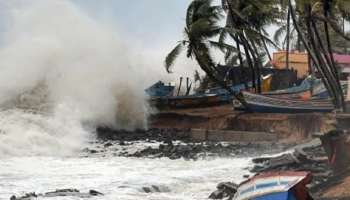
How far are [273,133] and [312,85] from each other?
7.39 m

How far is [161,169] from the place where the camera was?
1588 centimetres

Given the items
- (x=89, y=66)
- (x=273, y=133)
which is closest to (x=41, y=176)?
(x=273, y=133)

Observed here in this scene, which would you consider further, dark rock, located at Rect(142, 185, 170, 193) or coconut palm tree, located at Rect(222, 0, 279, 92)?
coconut palm tree, located at Rect(222, 0, 279, 92)

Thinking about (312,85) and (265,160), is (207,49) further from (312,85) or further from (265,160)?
(265,160)

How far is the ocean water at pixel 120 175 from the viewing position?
39.8ft

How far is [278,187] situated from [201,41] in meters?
19.9

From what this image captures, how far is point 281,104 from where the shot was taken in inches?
996

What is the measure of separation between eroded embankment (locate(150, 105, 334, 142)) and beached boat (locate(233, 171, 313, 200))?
41.0 ft

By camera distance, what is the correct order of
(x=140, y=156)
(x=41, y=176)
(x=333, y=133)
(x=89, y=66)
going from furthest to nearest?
1. (x=89, y=66)
2. (x=140, y=156)
3. (x=41, y=176)
4. (x=333, y=133)

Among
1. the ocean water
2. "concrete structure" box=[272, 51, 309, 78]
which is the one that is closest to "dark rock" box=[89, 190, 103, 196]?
the ocean water

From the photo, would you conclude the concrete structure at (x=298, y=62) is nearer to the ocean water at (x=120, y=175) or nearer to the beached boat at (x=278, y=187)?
the ocean water at (x=120, y=175)

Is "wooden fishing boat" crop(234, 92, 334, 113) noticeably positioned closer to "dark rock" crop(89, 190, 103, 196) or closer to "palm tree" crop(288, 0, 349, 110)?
"palm tree" crop(288, 0, 349, 110)

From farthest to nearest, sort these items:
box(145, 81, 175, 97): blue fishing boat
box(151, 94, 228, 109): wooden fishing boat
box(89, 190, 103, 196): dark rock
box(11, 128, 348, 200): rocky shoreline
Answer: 1. box(145, 81, 175, 97): blue fishing boat
2. box(151, 94, 228, 109): wooden fishing boat
3. box(89, 190, 103, 196): dark rock
4. box(11, 128, 348, 200): rocky shoreline

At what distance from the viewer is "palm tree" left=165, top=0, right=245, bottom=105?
26234 millimetres
